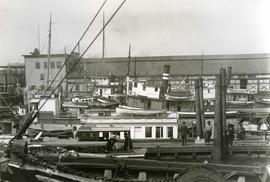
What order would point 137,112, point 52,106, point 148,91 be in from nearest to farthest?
point 137,112, point 148,91, point 52,106

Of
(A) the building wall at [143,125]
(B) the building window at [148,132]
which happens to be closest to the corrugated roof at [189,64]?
(A) the building wall at [143,125]

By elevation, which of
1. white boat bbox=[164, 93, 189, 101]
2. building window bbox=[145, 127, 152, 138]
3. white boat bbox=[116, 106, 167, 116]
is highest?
white boat bbox=[164, 93, 189, 101]

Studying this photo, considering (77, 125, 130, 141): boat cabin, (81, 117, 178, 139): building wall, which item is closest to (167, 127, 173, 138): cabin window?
(81, 117, 178, 139): building wall

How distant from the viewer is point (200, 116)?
1962 cm

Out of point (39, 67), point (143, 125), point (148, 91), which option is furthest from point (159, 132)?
point (39, 67)

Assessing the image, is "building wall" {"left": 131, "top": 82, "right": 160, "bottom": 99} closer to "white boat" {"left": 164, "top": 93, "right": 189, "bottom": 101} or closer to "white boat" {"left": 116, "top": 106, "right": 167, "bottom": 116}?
"white boat" {"left": 164, "top": 93, "right": 189, "bottom": 101}

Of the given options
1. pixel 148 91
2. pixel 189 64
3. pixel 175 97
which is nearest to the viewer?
pixel 148 91

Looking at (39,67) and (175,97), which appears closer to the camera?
(175,97)

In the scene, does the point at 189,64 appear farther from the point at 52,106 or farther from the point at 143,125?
the point at 143,125

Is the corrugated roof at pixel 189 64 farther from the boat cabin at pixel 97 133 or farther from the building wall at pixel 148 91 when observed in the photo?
the boat cabin at pixel 97 133

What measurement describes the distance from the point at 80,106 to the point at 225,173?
80.1ft

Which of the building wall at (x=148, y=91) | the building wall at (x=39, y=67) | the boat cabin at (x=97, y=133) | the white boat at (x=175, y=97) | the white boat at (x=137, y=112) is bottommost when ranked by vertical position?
the boat cabin at (x=97, y=133)

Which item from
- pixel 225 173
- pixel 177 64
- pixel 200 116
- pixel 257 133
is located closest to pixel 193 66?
pixel 177 64

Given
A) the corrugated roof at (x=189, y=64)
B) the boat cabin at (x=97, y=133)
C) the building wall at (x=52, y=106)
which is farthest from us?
the corrugated roof at (x=189, y=64)
